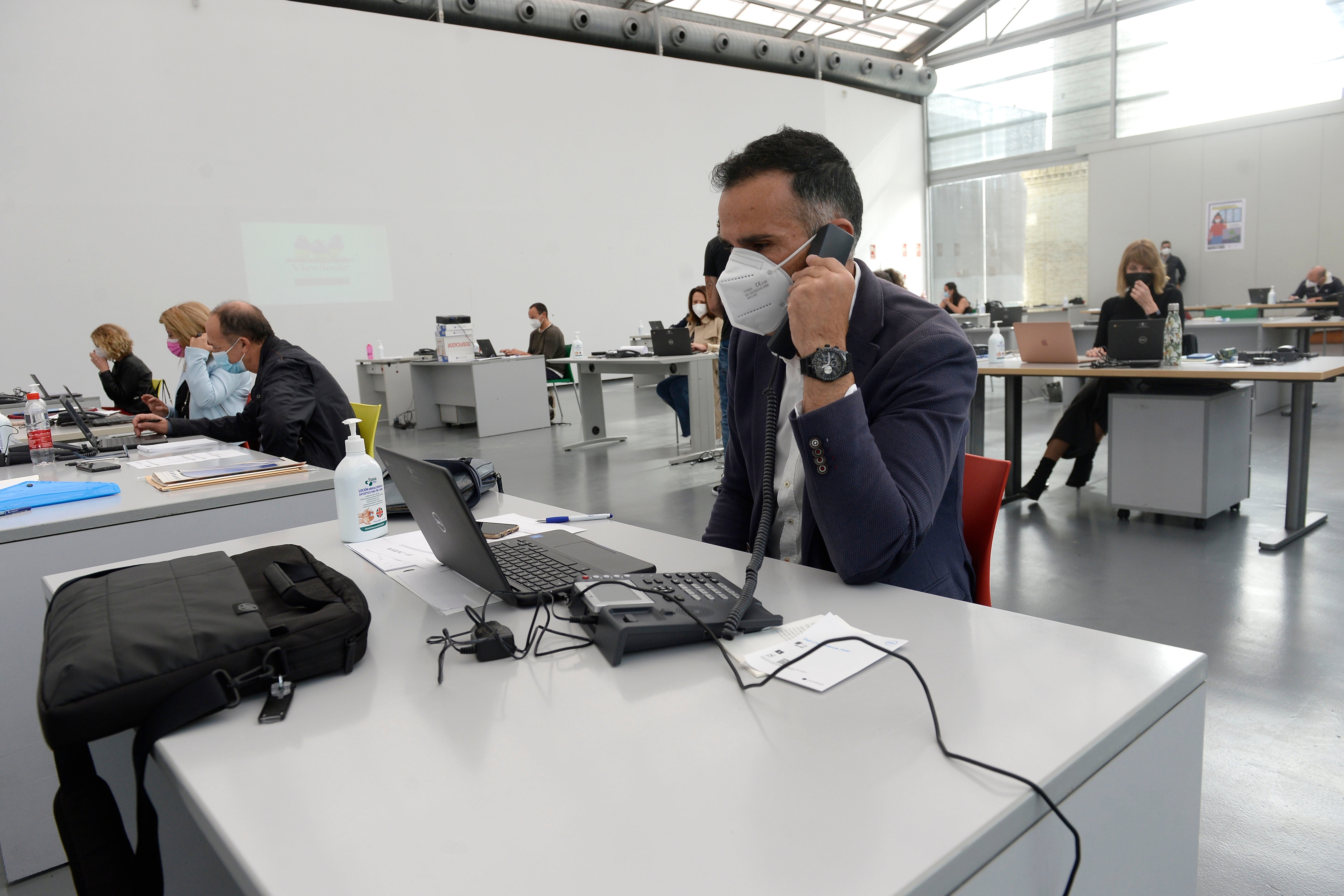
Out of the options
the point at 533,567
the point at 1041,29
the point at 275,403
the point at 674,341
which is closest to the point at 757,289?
the point at 533,567

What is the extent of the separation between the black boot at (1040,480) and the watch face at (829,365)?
3.55m

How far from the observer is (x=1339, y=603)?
2.72m

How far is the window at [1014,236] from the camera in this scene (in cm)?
1316

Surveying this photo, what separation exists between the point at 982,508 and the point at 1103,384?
3.18 meters

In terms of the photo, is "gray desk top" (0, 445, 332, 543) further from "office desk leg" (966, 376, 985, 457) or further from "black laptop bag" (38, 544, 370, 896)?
"office desk leg" (966, 376, 985, 457)

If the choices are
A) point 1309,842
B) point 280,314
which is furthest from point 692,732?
point 280,314

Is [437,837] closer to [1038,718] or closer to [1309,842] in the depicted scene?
[1038,718]

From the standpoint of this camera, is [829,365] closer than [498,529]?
Yes

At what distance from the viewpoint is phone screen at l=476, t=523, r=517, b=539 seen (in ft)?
5.08

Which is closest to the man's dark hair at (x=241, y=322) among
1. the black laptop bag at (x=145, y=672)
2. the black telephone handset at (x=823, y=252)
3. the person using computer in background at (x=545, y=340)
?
the black laptop bag at (x=145, y=672)

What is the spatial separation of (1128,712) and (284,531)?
61.1 inches

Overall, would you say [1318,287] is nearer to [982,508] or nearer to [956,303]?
[956,303]

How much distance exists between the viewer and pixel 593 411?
7055 mm

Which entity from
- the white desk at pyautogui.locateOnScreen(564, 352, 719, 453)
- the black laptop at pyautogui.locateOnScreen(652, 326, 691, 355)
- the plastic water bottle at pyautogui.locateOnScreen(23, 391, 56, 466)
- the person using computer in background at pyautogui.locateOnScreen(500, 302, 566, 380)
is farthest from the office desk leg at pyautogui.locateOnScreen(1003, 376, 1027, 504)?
the person using computer in background at pyautogui.locateOnScreen(500, 302, 566, 380)
